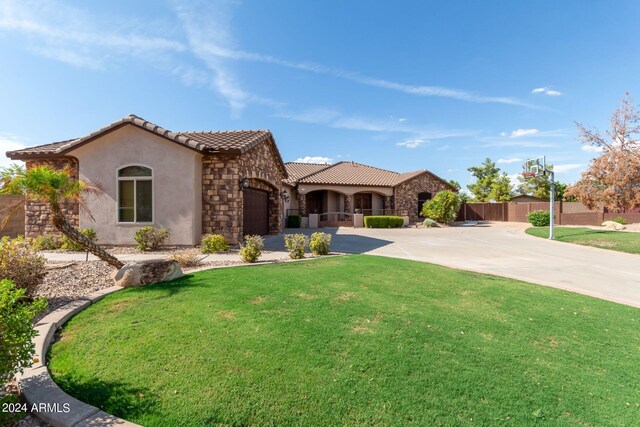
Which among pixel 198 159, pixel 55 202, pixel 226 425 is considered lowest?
pixel 226 425

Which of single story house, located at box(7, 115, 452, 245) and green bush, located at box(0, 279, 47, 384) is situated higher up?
single story house, located at box(7, 115, 452, 245)

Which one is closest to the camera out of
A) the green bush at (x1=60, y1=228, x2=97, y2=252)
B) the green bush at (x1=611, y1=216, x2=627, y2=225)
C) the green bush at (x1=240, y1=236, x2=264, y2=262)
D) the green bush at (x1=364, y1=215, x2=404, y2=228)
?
the green bush at (x1=240, y1=236, x2=264, y2=262)

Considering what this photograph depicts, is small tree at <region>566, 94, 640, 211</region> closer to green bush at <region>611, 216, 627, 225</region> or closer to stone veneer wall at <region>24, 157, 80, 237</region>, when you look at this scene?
green bush at <region>611, 216, 627, 225</region>

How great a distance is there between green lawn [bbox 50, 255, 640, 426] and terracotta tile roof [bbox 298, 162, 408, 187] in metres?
21.0

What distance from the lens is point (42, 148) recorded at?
1279 centimetres

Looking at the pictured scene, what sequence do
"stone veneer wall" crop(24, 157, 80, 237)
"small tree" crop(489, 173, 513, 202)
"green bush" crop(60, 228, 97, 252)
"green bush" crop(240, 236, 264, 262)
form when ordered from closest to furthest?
1. "green bush" crop(240, 236, 264, 262)
2. "green bush" crop(60, 228, 97, 252)
3. "stone veneer wall" crop(24, 157, 80, 237)
4. "small tree" crop(489, 173, 513, 202)

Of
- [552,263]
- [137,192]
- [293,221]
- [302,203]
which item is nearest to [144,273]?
[137,192]

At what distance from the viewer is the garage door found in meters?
13.7

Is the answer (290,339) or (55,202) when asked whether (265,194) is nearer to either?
(55,202)

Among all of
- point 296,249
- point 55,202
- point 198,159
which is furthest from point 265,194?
point 55,202

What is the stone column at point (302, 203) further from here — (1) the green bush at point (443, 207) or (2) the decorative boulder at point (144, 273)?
(2) the decorative boulder at point (144, 273)

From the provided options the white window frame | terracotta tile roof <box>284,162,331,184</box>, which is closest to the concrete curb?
the white window frame

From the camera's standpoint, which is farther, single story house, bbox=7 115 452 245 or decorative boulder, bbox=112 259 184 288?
single story house, bbox=7 115 452 245

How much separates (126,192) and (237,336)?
33.7ft
